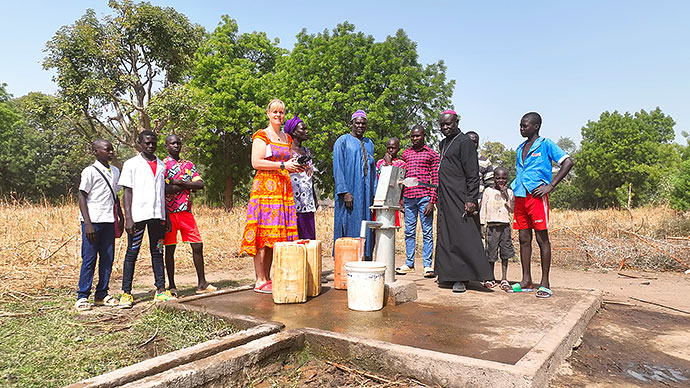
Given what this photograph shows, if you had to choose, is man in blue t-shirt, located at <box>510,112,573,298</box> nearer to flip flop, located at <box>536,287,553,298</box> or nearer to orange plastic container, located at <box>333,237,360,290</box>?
flip flop, located at <box>536,287,553,298</box>

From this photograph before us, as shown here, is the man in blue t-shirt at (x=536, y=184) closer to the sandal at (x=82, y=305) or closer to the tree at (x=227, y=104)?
the sandal at (x=82, y=305)

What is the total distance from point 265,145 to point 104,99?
1958 cm

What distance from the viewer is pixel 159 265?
4.84m

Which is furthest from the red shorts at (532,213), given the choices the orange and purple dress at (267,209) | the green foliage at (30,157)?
the green foliage at (30,157)

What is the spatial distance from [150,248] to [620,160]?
43.5 meters

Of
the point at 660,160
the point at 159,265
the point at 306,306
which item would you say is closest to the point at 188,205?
the point at 159,265

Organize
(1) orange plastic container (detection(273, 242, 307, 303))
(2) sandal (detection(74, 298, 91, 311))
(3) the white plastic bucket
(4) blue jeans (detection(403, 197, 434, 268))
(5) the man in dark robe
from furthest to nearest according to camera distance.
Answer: (4) blue jeans (detection(403, 197, 434, 268))
(5) the man in dark robe
(2) sandal (detection(74, 298, 91, 311))
(1) orange plastic container (detection(273, 242, 307, 303))
(3) the white plastic bucket

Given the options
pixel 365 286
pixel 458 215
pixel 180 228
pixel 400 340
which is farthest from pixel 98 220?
pixel 458 215

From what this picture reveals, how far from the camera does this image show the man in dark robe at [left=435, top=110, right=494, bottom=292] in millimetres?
4943

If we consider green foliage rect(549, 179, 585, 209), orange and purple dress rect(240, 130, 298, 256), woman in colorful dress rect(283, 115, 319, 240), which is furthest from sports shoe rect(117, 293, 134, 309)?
green foliage rect(549, 179, 585, 209)

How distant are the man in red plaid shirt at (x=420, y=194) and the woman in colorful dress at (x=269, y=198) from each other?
8.28ft

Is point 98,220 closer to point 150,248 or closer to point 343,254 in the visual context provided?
point 150,248

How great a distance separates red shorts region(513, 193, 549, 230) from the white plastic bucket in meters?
1.88

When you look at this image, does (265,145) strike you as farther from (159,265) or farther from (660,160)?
(660,160)
